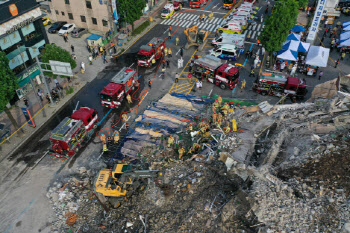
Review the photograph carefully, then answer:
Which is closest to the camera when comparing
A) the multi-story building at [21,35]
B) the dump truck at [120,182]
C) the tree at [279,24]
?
the dump truck at [120,182]

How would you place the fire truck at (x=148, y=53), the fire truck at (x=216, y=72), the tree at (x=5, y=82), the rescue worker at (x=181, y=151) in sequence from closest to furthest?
the rescue worker at (x=181, y=151) < the tree at (x=5, y=82) < the fire truck at (x=216, y=72) < the fire truck at (x=148, y=53)

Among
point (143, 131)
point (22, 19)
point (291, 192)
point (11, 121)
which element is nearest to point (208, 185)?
point (291, 192)

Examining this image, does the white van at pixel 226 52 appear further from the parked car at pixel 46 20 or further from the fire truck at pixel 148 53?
the parked car at pixel 46 20

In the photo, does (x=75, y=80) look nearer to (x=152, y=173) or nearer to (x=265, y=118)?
(x=152, y=173)

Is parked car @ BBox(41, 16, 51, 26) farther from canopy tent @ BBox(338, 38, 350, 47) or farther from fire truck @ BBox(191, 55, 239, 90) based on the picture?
canopy tent @ BBox(338, 38, 350, 47)

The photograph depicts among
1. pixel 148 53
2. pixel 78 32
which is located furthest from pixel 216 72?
pixel 78 32

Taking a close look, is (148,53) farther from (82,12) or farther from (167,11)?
(167,11)

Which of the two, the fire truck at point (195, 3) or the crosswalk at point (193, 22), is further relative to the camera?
the fire truck at point (195, 3)

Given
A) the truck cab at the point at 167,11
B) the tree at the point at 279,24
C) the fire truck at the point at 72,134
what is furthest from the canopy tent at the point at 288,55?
the fire truck at the point at 72,134
